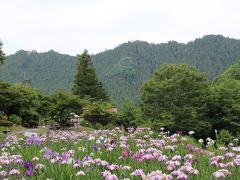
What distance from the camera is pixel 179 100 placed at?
4009cm

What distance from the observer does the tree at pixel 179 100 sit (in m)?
37.9

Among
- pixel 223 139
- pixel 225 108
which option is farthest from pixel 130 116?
pixel 223 139

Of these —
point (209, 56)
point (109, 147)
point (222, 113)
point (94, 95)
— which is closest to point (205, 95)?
point (222, 113)

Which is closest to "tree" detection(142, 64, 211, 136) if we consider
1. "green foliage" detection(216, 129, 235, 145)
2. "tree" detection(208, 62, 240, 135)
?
"tree" detection(208, 62, 240, 135)

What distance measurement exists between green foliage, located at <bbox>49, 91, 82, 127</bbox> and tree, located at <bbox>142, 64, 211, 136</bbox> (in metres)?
10.8

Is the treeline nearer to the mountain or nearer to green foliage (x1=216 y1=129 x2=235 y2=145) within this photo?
green foliage (x1=216 y1=129 x2=235 y2=145)

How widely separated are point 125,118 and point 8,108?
14187 millimetres

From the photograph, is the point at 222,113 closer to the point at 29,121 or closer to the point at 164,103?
Result: the point at 164,103

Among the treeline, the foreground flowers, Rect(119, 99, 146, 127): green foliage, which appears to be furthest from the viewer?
the treeline

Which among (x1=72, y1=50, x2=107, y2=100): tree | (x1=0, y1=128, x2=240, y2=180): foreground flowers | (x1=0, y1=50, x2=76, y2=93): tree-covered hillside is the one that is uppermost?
(x1=0, y1=50, x2=76, y2=93): tree-covered hillside

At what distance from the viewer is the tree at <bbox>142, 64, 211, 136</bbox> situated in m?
37.9

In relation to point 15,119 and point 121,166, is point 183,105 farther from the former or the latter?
point 121,166

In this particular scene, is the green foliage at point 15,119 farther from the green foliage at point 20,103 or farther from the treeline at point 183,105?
the treeline at point 183,105

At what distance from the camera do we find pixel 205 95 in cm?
4072
